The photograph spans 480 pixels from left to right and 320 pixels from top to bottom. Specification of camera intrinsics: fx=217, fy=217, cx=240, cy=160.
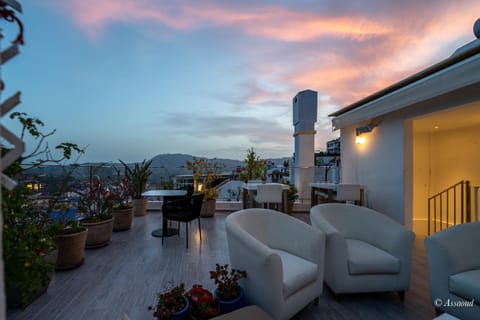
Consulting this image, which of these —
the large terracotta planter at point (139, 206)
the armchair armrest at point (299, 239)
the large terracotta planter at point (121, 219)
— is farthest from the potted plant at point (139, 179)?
the armchair armrest at point (299, 239)

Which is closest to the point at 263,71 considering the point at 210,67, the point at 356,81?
the point at 210,67

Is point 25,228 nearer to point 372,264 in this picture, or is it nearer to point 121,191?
point 372,264

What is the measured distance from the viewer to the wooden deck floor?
1.97 metres

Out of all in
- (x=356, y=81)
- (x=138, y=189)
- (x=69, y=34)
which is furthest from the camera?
(x=356, y=81)

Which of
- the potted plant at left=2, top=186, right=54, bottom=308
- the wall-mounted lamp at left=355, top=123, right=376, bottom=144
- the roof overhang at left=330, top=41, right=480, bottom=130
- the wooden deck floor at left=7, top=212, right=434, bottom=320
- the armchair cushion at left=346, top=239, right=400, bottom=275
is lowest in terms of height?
the wooden deck floor at left=7, top=212, right=434, bottom=320

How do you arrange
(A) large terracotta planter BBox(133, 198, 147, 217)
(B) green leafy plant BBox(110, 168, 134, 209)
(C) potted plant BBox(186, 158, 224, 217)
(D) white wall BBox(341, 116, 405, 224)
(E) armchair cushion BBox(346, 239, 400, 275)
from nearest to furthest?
(E) armchair cushion BBox(346, 239, 400, 275)
(D) white wall BBox(341, 116, 405, 224)
(B) green leafy plant BBox(110, 168, 134, 209)
(A) large terracotta planter BBox(133, 198, 147, 217)
(C) potted plant BBox(186, 158, 224, 217)

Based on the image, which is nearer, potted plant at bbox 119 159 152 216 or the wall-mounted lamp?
the wall-mounted lamp

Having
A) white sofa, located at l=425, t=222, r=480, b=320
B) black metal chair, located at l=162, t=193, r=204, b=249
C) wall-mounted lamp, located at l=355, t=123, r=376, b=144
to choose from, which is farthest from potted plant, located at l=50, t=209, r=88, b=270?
wall-mounted lamp, located at l=355, t=123, r=376, b=144

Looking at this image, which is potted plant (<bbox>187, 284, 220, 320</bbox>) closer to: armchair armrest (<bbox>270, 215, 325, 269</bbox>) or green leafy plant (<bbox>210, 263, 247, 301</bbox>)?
green leafy plant (<bbox>210, 263, 247, 301</bbox>)

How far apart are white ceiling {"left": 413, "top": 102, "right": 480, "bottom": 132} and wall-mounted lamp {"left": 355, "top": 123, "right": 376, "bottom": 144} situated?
781 mm

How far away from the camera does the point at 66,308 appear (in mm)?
2033

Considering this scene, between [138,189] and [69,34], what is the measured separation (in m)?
3.28

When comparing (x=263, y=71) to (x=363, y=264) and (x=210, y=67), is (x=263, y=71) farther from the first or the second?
(x=363, y=264)

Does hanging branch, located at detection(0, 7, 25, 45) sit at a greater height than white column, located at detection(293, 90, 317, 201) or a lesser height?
lesser
